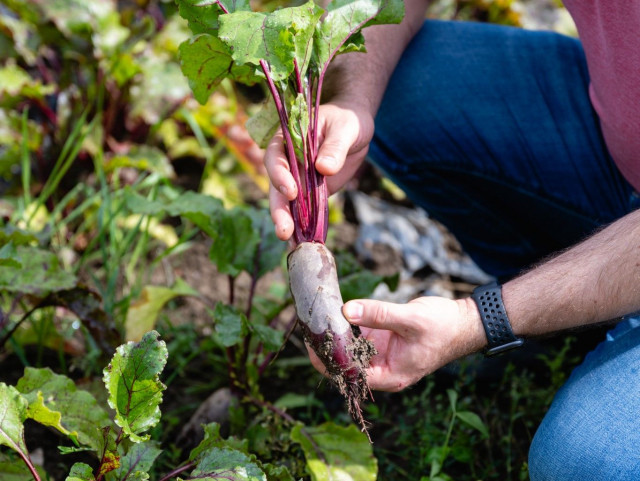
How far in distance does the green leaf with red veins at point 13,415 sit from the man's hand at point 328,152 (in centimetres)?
66

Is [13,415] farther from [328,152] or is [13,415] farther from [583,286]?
[583,286]

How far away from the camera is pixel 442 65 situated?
85.1 inches

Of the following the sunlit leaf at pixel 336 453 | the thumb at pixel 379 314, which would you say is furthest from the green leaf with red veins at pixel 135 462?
the thumb at pixel 379 314

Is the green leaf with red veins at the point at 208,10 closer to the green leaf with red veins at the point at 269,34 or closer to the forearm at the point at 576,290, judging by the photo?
the green leaf with red veins at the point at 269,34

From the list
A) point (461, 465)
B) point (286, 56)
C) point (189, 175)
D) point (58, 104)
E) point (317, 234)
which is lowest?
point (461, 465)

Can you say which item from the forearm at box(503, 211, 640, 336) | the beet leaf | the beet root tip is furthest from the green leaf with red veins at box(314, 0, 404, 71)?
the forearm at box(503, 211, 640, 336)

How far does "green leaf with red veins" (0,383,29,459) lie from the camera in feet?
3.99

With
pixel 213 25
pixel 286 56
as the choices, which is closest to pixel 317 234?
pixel 286 56

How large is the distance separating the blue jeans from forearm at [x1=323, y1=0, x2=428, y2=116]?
0.39 feet

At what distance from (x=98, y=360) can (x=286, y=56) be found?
3.78 feet

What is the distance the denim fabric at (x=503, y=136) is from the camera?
6.66 feet

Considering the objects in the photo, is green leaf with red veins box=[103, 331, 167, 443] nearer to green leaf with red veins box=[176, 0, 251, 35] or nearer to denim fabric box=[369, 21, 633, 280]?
green leaf with red veins box=[176, 0, 251, 35]

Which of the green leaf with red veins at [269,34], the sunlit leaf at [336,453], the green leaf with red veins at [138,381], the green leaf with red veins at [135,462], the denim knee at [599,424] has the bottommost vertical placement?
the sunlit leaf at [336,453]

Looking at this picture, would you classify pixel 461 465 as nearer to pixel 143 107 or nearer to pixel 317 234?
pixel 317 234
